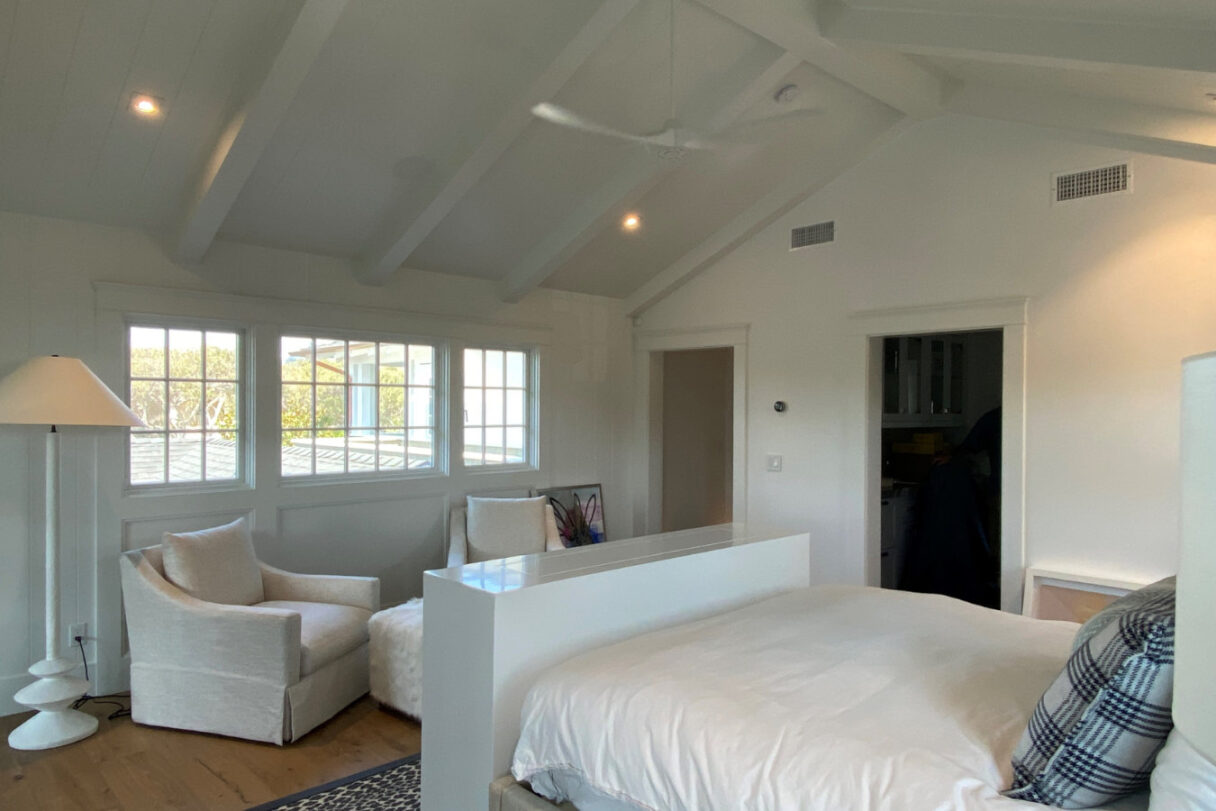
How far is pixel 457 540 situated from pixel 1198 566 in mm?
4373

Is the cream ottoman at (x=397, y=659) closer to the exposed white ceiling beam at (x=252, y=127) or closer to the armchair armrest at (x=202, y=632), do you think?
the armchair armrest at (x=202, y=632)

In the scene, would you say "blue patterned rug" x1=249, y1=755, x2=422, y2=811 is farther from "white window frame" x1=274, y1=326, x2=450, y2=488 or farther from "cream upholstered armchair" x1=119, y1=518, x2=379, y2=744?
"white window frame" x1=274, y1=326, x2=450, y2=488

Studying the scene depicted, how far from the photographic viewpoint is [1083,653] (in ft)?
4.60

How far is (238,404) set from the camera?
165 inches

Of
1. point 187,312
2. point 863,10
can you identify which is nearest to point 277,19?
point 187,312

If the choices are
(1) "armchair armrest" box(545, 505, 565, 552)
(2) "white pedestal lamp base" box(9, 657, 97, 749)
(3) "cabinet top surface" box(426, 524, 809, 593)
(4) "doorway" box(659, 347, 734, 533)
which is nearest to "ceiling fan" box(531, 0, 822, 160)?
(3) "cabinet top surface" box(426, 524, 809, 593)

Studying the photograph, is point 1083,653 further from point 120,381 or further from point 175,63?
point 120,381

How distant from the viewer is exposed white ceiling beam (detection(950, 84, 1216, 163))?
3.09 metres

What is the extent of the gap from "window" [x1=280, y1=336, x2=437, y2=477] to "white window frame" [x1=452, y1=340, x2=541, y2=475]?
0.19 metres

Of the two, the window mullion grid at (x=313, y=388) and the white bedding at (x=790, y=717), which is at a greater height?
the window mullion grid at (x=313, y=388)

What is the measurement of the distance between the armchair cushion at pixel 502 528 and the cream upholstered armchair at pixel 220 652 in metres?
1.19

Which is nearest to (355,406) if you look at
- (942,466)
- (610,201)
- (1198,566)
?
(610,201)

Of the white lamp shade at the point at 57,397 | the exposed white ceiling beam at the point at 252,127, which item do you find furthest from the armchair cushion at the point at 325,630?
the exposed white ceiling beam at the point at 252,127

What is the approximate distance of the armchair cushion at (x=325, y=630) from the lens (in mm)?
3309
